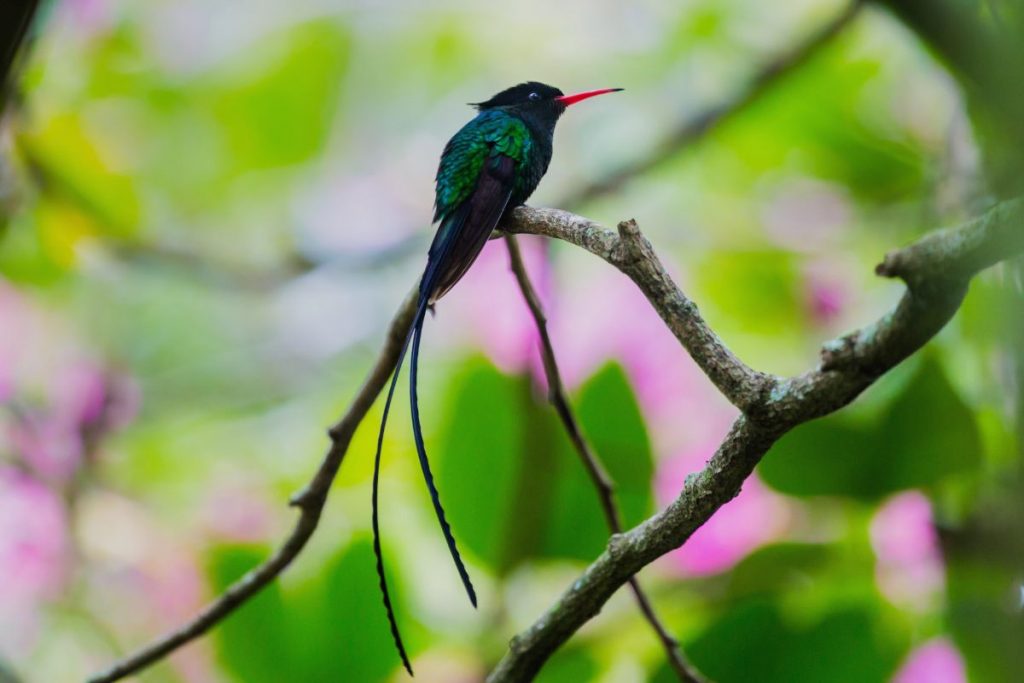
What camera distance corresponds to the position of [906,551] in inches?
53.1

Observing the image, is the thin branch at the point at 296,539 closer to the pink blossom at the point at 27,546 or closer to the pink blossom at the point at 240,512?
the pink blossom at the point at 240,512

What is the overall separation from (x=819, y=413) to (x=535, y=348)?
0.86 m

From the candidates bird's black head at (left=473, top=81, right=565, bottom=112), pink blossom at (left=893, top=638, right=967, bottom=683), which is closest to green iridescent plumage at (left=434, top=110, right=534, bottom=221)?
bird's black head at (left=473, top=81, right=565, bottom=112)

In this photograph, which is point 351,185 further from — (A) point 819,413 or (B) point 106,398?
(A) point 819,413

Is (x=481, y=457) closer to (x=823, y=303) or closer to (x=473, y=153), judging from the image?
(x=473, y=153)

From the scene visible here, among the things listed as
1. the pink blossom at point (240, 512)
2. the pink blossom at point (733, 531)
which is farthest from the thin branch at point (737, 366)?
the pink blossom at point (240, 512)

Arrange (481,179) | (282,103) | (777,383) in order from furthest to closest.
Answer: (282,103) < (481,179) < (777,383)

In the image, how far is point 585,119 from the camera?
9.70 ft

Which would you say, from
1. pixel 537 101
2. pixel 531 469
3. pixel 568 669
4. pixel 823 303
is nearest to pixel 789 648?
pixel 568 669

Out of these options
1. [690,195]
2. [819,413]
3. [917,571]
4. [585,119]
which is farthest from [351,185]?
[819,413]

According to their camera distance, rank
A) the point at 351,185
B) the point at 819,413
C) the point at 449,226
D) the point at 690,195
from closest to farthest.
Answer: the point at 819,413, the point at 449,226, the point at 690,195, the point at 351,185

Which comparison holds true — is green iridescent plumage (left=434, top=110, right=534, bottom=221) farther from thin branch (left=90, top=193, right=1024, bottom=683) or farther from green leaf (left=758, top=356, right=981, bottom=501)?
green leaf (left=758, top=356, right=981, bottom=501)

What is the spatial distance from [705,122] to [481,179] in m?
0.91

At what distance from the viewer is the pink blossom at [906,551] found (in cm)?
127
